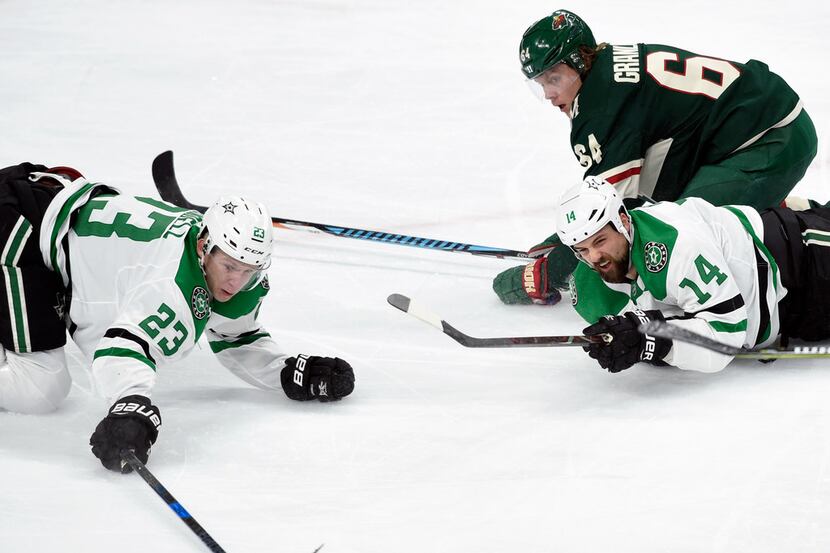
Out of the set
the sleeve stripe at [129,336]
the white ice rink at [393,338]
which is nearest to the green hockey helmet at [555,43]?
the white ice rink at [393,338]

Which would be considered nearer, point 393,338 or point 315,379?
point 315,379

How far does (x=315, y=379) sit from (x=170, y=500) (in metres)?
0.75

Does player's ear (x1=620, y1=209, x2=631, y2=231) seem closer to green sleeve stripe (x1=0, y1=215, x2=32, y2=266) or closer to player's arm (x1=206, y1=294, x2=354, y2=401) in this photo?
player's arm (x1=206, y1=294, x2=354, y2=401)

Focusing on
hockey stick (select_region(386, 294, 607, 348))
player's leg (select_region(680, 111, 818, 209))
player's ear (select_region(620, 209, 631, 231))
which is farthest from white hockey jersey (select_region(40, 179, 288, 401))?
player's leg (select_region(680, 111, 818, 209))

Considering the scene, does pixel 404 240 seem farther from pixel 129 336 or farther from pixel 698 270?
pixel 129 336

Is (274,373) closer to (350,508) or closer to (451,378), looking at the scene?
(451,378)

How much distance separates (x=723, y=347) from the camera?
297 cm

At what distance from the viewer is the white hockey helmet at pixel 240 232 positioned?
2.81m

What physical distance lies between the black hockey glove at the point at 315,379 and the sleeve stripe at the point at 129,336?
1.57 feet

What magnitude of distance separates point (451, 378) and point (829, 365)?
1.14 meters

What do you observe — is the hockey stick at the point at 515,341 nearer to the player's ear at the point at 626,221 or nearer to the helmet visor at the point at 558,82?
the player's ear at the point at 626,221

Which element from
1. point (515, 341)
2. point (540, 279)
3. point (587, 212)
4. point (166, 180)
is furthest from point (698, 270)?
point (166, 180)

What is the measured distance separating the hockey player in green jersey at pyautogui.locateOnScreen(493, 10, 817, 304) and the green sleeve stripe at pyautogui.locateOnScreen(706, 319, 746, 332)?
2.40 ft

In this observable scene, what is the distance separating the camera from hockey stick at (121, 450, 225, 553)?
2.27 metres
